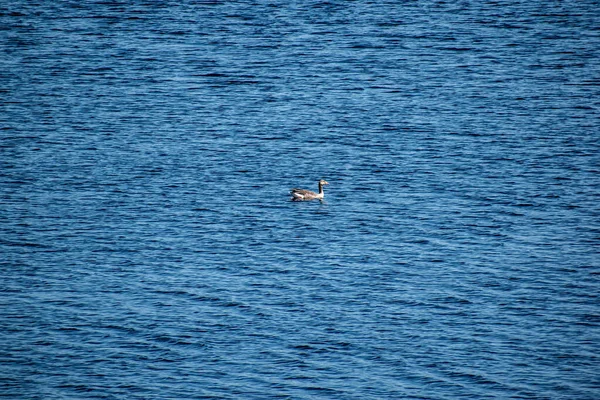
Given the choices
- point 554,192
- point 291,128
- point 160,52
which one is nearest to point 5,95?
point 160,52

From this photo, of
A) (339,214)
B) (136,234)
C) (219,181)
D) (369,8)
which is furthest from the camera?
(369,8)

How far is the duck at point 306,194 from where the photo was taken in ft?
187

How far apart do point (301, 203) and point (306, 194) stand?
4.44 feet

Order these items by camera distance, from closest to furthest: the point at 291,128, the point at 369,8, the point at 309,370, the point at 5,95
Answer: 1. the point at 309,370
2. the point at 291,128
3. the point at 5,95
4. the point at 369,8

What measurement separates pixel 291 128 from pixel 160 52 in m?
21.8

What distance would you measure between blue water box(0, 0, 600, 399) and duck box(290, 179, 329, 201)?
2.07 ft

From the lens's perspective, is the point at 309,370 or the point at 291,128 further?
the point at 291,128

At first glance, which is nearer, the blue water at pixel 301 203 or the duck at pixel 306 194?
the blue water at pixel 301 203

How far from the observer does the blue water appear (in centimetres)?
4031

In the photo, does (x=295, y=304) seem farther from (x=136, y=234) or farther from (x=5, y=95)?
(x=5, y=95)

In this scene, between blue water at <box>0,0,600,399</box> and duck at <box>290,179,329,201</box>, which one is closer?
blue water at <box>0,0,600,399</box>

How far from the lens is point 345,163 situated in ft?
208

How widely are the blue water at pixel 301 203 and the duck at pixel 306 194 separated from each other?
0.63m

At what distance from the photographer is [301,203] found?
5838 centimetres
